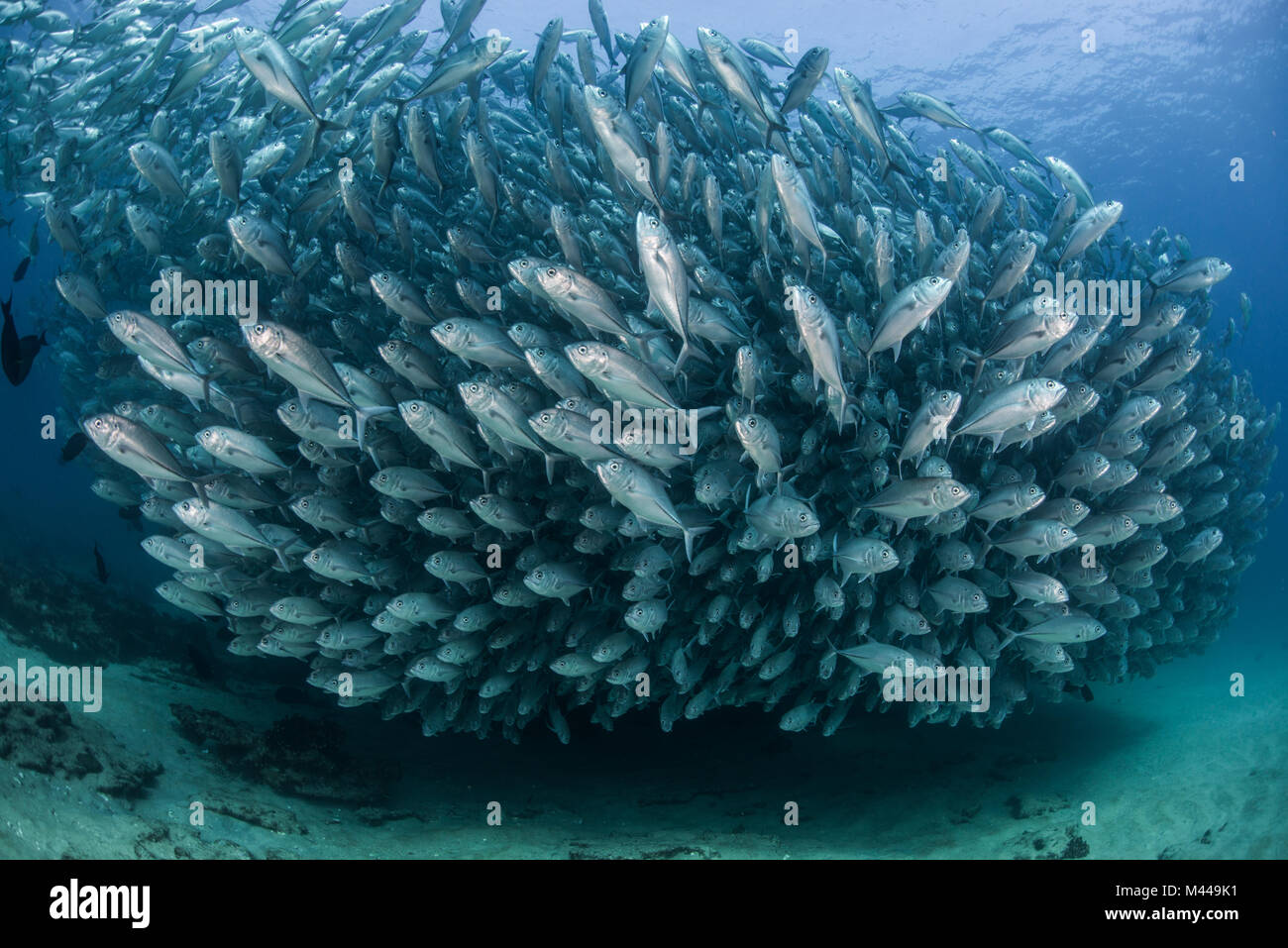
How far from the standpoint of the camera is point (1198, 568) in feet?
26.9

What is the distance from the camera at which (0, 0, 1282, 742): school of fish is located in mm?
4531

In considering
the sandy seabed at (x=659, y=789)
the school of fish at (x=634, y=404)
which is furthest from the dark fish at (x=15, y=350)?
the sandy seabed at (x=659, y=789)

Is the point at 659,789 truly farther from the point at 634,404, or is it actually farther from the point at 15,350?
the point at 15,350

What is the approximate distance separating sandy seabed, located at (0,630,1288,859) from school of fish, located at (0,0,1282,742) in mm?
784

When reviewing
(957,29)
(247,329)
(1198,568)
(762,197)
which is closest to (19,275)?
(247,329)

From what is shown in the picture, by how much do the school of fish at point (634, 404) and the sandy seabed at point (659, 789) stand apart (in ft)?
2.57

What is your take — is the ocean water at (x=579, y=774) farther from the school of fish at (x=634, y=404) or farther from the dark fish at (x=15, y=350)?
the dark fish at (x=15, y=350)

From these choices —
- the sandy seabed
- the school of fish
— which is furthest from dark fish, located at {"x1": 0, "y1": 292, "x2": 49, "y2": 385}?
the sandy seabed

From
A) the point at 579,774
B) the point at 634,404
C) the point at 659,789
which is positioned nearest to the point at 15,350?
the point at 634,404

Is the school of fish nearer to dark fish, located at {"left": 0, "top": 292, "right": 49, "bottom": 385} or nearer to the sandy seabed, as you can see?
dark fish, located at {"left": 0, "top": 292, "right": 49, "bottom": 385}

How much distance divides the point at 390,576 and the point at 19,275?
4.74 metres

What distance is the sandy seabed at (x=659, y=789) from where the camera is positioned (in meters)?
4.39

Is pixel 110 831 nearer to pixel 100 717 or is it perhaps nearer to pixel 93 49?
pixel 100 717

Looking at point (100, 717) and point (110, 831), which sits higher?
point (100, 717)
